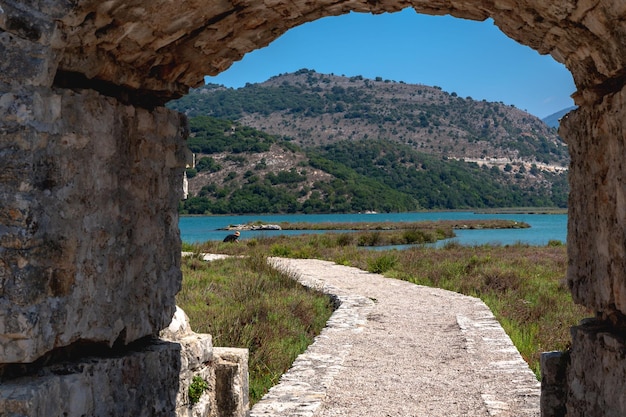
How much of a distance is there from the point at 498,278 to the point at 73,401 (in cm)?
1160

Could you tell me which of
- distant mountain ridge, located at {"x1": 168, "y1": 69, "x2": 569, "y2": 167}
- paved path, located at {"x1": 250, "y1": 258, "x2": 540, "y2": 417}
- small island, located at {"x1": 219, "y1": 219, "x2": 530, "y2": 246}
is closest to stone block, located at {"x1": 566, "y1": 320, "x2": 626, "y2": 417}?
paved path, located at {"x1": 250, "y1": 258, "x2": 540, "y2": 417}

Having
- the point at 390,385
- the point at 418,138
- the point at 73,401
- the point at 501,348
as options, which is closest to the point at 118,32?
the point at 73,401

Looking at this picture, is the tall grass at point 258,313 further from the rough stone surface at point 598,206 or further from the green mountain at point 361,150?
the green mountain at point 361,150

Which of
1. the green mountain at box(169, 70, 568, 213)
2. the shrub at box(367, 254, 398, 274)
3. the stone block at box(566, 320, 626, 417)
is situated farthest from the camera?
the green mountain at box(169, 70, 568, 213)

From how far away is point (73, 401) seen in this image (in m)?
2.72

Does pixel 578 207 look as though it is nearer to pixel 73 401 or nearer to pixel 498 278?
pixel 73 401

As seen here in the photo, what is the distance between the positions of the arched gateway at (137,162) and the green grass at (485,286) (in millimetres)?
3314

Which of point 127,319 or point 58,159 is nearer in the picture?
point 58,159

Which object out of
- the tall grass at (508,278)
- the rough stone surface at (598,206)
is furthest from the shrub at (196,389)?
the tall grass at (508,278)

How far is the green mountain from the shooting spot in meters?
75.5

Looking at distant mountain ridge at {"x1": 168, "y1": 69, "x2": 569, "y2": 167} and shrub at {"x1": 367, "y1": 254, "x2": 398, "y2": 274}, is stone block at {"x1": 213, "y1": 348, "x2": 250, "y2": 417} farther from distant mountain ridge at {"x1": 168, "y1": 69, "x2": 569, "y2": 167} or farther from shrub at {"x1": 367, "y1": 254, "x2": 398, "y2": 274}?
distant mountain ridge at {"x1": 168, "y1": 69, "x2": 569, "y2": 167}

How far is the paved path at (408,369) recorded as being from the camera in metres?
5.20

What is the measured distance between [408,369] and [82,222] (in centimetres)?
465

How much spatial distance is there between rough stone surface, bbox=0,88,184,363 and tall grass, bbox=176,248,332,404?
9.84 ft
